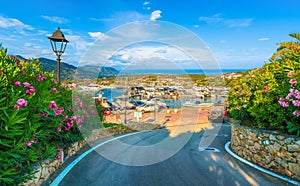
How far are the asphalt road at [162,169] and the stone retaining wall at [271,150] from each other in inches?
15.6

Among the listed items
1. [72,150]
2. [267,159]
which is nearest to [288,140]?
[267,159]

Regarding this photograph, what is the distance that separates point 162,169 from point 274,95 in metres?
3.50

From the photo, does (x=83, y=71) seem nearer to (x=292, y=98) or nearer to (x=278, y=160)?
(x=292, y=98)

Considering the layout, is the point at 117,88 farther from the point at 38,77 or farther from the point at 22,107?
the point at 22,107

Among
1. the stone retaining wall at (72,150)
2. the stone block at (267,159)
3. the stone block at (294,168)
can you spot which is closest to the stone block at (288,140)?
the stone block at (294,168)

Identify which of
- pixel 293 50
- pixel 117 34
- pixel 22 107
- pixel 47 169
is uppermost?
pixel 117 34

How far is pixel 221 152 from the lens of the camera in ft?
20.4

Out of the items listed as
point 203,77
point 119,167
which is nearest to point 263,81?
point 119,167

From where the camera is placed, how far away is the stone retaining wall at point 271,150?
4.10m

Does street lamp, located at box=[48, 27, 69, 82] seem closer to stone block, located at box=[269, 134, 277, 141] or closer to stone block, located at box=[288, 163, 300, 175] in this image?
stone block, located at box=[269, 134, 277, 141]

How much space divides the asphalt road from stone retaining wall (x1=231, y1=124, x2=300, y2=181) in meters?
0.40

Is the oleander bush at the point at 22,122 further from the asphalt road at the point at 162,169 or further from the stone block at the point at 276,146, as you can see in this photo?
the stone block at the point at 276,146

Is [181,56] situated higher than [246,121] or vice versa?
[181,56]

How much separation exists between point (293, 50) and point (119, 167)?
5.50 metres
